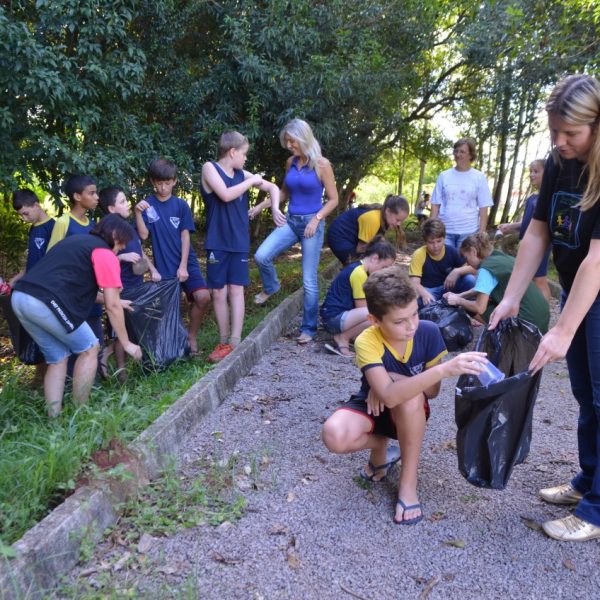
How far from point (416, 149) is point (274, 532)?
15260mm

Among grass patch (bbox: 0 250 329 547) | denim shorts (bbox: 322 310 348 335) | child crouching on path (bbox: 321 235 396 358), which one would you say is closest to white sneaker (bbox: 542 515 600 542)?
grass patch (bbox: 0 250 329 547)

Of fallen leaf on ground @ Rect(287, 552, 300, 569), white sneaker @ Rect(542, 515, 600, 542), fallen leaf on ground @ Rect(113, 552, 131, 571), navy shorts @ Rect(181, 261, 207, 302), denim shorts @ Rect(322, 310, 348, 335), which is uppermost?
navy shorts @ Rect(181, 261, 207, 302)

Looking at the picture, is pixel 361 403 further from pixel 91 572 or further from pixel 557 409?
pixel 557 409

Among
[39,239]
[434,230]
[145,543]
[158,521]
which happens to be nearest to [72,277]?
[39,239]

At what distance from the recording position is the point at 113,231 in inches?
154

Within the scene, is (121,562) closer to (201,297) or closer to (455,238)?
(201,297)

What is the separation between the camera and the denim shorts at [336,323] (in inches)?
219

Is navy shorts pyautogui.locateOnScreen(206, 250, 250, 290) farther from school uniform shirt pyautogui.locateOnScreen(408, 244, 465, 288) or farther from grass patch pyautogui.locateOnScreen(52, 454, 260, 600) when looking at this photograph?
grass patch pyautogui.locateOnScreen(52, 454, 260, 600)

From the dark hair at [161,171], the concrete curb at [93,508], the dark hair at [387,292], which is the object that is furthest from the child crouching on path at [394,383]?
the dark hair at [161,171]

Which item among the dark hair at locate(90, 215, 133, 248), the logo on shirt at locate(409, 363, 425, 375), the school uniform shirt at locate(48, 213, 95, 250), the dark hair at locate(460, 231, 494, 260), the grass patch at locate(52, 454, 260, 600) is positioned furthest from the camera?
the dark hair at locate(460, 231, 494, 260)

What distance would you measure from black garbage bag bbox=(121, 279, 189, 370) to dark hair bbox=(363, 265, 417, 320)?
2257 millimetres

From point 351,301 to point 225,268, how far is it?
4.00ft

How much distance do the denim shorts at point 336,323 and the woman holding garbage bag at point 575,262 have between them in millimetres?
2630

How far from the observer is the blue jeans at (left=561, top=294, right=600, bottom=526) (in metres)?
2.61
